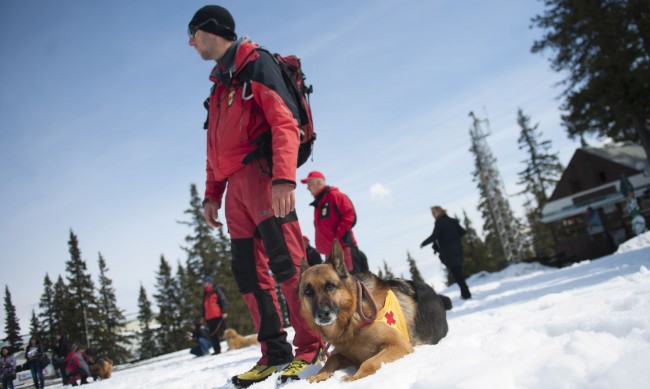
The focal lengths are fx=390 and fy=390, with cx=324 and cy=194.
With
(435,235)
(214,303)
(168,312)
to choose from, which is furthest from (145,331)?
(435,235)

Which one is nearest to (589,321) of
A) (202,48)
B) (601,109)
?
(202,48)

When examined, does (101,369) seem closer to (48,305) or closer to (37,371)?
(37,371)

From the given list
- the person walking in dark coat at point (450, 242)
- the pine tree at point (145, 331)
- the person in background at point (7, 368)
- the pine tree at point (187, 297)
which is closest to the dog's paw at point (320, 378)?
the person walking in dark coat at point (450, 242)

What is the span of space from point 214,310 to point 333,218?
26.4 feet

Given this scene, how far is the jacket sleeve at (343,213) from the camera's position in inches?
289

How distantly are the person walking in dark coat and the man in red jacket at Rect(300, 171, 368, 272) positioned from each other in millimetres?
3564

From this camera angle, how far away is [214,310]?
13.5 metres

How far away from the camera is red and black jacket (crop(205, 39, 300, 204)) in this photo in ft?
10.8

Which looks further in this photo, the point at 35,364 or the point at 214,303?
the point at 35,364

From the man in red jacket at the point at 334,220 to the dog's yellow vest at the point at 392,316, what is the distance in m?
3.87

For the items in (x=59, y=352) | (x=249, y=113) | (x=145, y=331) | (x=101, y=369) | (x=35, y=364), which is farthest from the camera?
(x=145, y=331)

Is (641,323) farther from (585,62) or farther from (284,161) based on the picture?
(585,62)

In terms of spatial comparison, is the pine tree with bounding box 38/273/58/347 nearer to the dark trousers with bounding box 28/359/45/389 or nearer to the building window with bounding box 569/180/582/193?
the dark trousers with bounding box 28/359/45/389

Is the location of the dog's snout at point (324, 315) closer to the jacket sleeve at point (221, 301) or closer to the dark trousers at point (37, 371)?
the jacket sleeve at point (221, 301)
